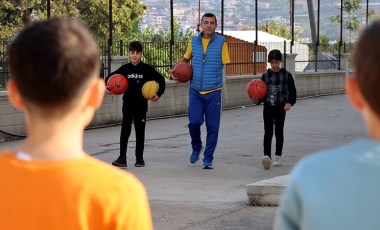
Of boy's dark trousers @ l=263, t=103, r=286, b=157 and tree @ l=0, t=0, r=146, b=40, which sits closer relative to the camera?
boy's dark trousers @ l=263, t=103, r=286, b=157

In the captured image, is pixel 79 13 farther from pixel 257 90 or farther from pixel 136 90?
pixel 257 90

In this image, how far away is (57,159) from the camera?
2803 millimetres

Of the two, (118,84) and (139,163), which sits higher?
(118,84)

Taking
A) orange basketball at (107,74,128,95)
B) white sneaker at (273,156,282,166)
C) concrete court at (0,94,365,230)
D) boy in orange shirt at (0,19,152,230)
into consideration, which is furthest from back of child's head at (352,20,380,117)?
white sneaker at (273,156,282,166)

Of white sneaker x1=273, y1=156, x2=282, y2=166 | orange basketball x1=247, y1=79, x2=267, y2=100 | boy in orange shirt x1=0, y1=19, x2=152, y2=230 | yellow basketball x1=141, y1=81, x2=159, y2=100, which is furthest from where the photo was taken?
white sneaker x1=273, y1=156, x2=282, y2=166

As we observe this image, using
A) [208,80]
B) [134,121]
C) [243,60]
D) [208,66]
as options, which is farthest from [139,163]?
[243,60]

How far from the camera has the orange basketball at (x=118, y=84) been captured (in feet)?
43.2

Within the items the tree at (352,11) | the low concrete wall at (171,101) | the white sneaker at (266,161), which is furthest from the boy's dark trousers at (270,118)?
the tree at (352,11)

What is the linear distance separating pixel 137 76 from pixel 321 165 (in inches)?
413

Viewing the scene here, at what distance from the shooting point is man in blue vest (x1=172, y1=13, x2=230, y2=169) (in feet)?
43.9

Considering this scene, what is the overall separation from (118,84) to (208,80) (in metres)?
1.11

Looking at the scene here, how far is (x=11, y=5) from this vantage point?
157ft

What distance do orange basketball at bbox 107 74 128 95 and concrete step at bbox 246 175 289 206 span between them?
3465mm

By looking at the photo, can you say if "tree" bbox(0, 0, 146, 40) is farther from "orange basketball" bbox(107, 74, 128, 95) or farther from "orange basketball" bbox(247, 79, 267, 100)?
"orange basketball" bbox(247, 79, 267, 100)
